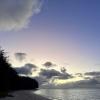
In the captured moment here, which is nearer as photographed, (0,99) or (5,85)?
(0,99)

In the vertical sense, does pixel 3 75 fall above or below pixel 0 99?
above

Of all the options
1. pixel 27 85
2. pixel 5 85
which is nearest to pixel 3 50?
pixel 5 85

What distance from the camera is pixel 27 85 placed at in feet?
641

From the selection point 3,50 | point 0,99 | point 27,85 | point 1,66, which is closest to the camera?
point 0,99

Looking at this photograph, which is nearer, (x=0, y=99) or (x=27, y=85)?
(x=0, y=99)

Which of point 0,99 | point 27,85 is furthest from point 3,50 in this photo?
point 27,85

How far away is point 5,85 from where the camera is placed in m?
83.4

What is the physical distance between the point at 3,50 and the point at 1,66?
477 inches

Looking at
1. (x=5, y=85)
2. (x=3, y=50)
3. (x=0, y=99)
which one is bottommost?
(x=0, y=99)

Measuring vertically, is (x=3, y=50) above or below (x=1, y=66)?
above

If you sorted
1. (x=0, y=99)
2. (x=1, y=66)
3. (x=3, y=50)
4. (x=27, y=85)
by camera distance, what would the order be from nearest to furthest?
(x=0, y=99) < (x=1, y=66) < (x=3, y=50) < (x=27, y=85)

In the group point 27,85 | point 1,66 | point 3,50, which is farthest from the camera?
point 27,85

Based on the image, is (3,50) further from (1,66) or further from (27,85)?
(27,85)

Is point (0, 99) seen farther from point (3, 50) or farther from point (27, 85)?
point (27, 85)
